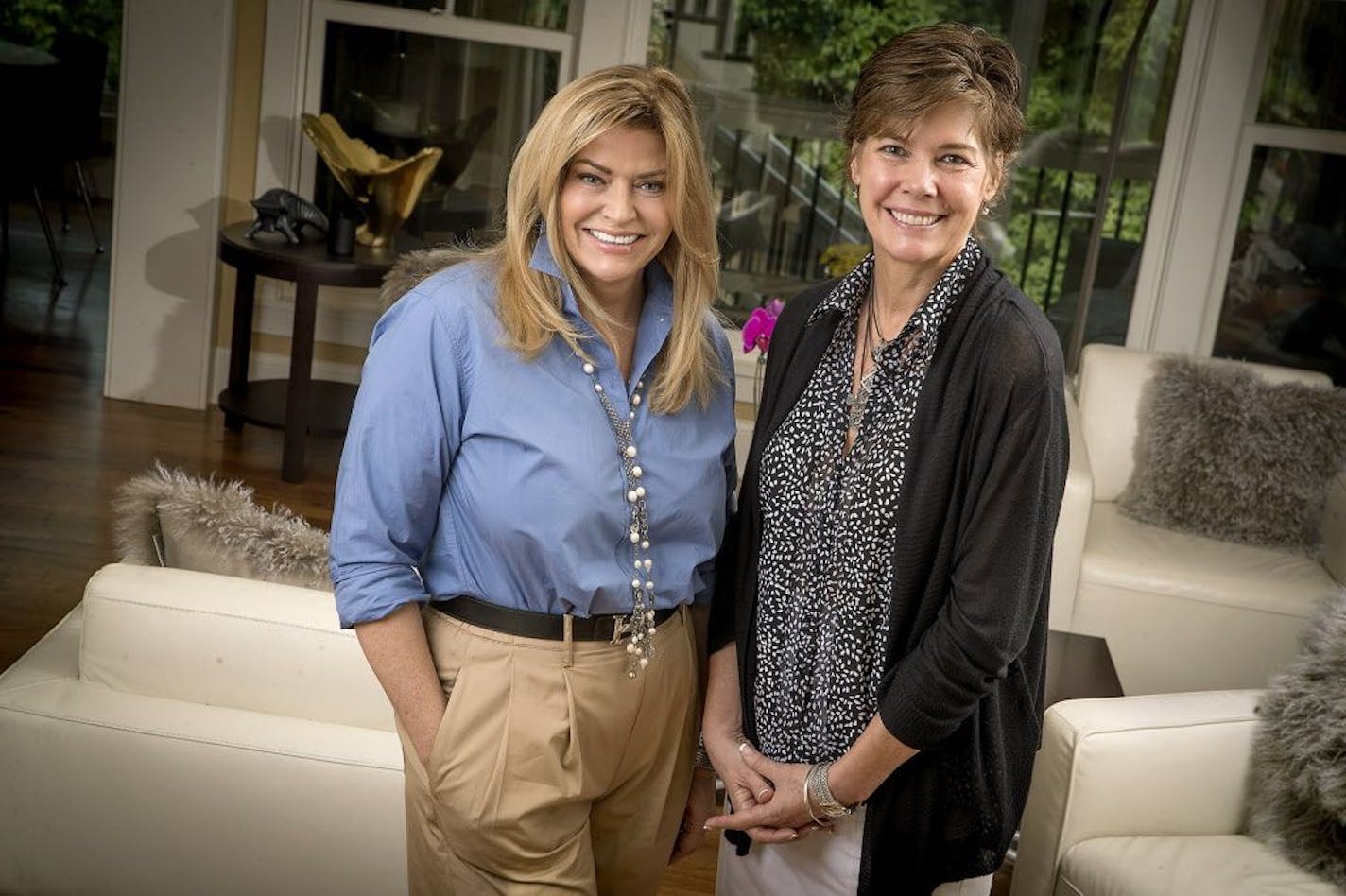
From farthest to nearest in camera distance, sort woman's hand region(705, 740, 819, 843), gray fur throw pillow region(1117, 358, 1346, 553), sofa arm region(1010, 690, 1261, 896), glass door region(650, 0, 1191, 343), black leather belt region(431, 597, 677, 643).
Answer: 1. glass door region(650, 0, 1191, 343)
2. gray fur throw pillow region(1117, 358, 1346, 553)
3. sofa arm region(1010, 690, 1261, 896)
4. woman's hand region(705, 740, 819, 843)
5. black leather belt region(431, 597, 677, 643)

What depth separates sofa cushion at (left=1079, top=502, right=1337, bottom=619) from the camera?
3.61m

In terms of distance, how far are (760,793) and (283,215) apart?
3.43m

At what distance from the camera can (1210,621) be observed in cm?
363

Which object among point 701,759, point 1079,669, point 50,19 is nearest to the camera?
point 701,759

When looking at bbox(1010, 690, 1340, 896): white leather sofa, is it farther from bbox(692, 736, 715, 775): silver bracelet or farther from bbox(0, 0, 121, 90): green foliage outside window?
bbox(0, 0, 121, 90): green foliage outside window

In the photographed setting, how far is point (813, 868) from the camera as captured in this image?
1746mm

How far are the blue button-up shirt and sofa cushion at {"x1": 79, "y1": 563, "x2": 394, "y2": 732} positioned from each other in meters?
0.54

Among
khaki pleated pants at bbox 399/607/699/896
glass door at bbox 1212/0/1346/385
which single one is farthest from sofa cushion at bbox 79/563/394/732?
glass door at bbox 1212/0/1346/385

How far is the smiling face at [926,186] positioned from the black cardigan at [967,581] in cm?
6

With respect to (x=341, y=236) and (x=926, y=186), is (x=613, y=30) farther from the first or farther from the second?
(x=926, y=186)

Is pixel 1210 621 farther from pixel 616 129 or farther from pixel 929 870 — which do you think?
pixel 616 129

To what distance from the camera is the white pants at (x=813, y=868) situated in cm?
170

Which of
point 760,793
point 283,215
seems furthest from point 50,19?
point 760,793

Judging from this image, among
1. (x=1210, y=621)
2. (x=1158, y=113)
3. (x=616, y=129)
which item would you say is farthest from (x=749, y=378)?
(x=616, y=129)
